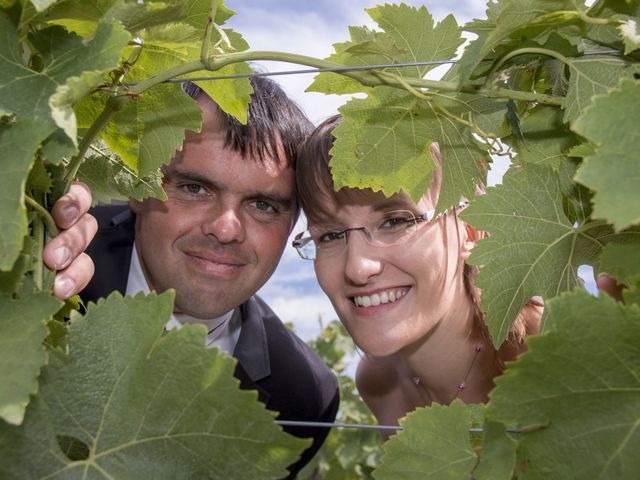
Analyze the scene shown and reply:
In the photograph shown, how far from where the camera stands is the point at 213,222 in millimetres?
2311

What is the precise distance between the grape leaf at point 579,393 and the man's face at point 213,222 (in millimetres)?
1599

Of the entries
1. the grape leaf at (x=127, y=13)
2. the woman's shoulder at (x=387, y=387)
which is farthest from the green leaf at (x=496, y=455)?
the woman's shoulder at (x=387, y=387)

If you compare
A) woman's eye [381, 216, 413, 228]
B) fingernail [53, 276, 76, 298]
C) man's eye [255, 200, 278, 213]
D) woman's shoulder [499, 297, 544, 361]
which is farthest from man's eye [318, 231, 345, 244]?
fingernail [53, 276, 76, 298]

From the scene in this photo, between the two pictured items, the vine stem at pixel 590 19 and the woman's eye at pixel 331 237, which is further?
the woman's eye at pixel 331 237

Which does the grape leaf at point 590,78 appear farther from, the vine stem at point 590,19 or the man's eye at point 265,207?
the man's eye at point 265,207

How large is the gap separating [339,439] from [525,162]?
4.46 meters

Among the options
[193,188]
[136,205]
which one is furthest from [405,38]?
[136,205]

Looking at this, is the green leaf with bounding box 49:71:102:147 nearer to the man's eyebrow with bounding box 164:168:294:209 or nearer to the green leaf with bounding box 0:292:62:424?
the green leaf with bounding box 0:292:62:424

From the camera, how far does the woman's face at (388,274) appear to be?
2062mm

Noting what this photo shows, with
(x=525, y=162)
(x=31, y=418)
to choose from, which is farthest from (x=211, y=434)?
(x=525, y=162)

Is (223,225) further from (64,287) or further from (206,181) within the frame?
(64,287)

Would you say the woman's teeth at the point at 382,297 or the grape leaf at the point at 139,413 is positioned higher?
the grape leaf at the point at 139,413

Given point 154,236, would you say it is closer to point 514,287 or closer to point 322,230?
point 322,230

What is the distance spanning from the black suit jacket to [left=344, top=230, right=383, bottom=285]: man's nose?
0.68 metres
